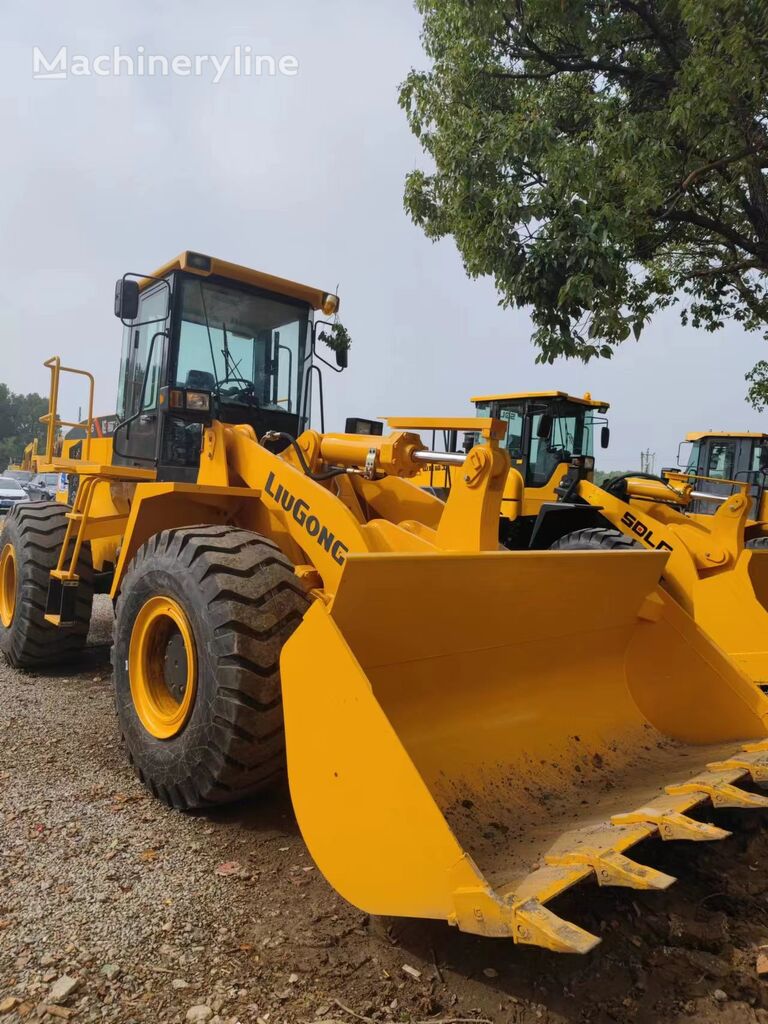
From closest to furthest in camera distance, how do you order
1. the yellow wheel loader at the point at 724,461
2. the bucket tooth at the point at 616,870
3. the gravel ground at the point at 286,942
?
the bucket tooth at the point at 616,870
the gravel ground at the point at 286,942
the yellow wheel loader at the point at 724,461

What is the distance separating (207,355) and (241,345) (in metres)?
0.27

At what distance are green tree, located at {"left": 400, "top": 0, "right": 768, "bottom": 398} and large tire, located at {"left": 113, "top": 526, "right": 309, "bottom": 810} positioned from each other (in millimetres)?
4339

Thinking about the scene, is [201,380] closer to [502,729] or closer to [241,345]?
[241,345]

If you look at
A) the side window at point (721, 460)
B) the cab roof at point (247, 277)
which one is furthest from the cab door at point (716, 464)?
the cab roof at point (247, 277)

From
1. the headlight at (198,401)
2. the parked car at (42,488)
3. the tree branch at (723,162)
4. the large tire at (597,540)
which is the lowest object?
the parked car at (42,488)

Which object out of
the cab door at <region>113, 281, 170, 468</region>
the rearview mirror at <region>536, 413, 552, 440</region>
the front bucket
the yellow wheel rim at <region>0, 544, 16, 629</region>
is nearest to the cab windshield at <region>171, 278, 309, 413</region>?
the cab door at <region>113, 281, 170, 468</region>

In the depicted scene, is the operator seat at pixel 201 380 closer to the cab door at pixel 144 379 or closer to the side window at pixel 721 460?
the cab door at pixel 144 379

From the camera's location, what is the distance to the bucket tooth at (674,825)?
2113 millimetres

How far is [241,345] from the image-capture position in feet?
16.3

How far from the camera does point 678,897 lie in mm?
2529

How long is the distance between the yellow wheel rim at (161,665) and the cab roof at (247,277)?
7.52 feet

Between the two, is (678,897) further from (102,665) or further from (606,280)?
(606,280)

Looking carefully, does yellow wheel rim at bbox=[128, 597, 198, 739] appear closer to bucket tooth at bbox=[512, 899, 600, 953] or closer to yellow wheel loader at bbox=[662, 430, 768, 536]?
bucket tooth at bbox=[512, 899, 600, 953]

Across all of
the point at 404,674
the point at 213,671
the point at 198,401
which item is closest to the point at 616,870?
the point at 404,674
